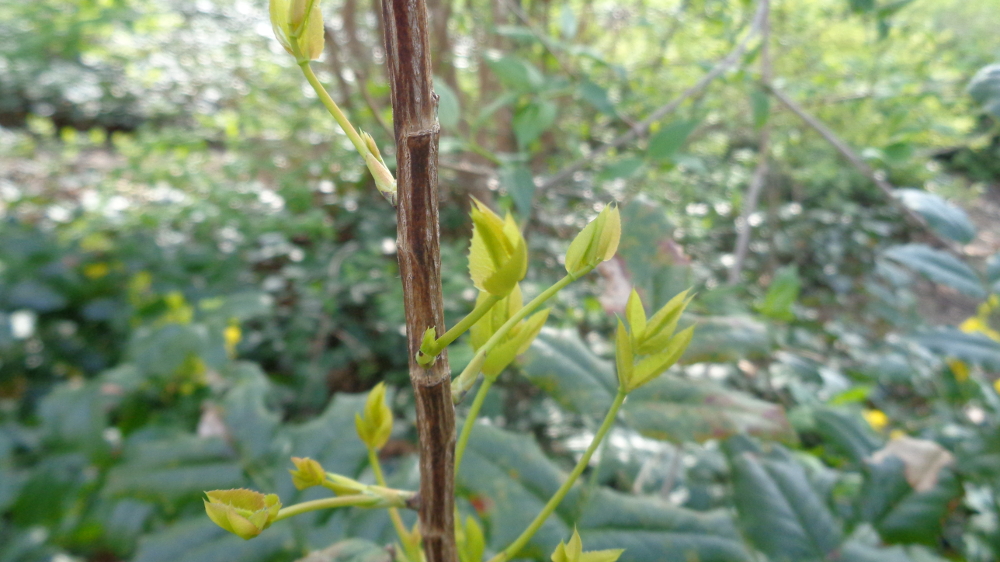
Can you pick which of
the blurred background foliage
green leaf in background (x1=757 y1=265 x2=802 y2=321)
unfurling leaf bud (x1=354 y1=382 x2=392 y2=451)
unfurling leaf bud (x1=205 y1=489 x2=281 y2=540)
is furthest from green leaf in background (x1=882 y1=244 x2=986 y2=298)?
unfurling leaf bud (x1=205 y1=489 x2=281 y2=540)

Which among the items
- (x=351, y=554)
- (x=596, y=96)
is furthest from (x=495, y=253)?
(x=596, y=96)

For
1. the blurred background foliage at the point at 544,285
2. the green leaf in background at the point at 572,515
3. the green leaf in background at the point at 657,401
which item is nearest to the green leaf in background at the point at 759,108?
the blurred background foliage at the point at 544,285

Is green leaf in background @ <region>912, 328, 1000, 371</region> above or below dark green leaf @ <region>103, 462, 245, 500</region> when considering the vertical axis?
above

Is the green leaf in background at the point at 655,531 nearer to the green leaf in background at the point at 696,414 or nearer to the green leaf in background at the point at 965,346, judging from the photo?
the green leaf in background at the point at 696,414

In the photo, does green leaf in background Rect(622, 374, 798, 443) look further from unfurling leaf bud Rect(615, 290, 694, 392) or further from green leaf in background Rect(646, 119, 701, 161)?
green leaf in background Rect(646, 119, 701, 161)

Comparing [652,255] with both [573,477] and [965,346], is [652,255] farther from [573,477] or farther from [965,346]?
[965,346]

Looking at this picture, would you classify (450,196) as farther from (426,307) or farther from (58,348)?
(426,307)
